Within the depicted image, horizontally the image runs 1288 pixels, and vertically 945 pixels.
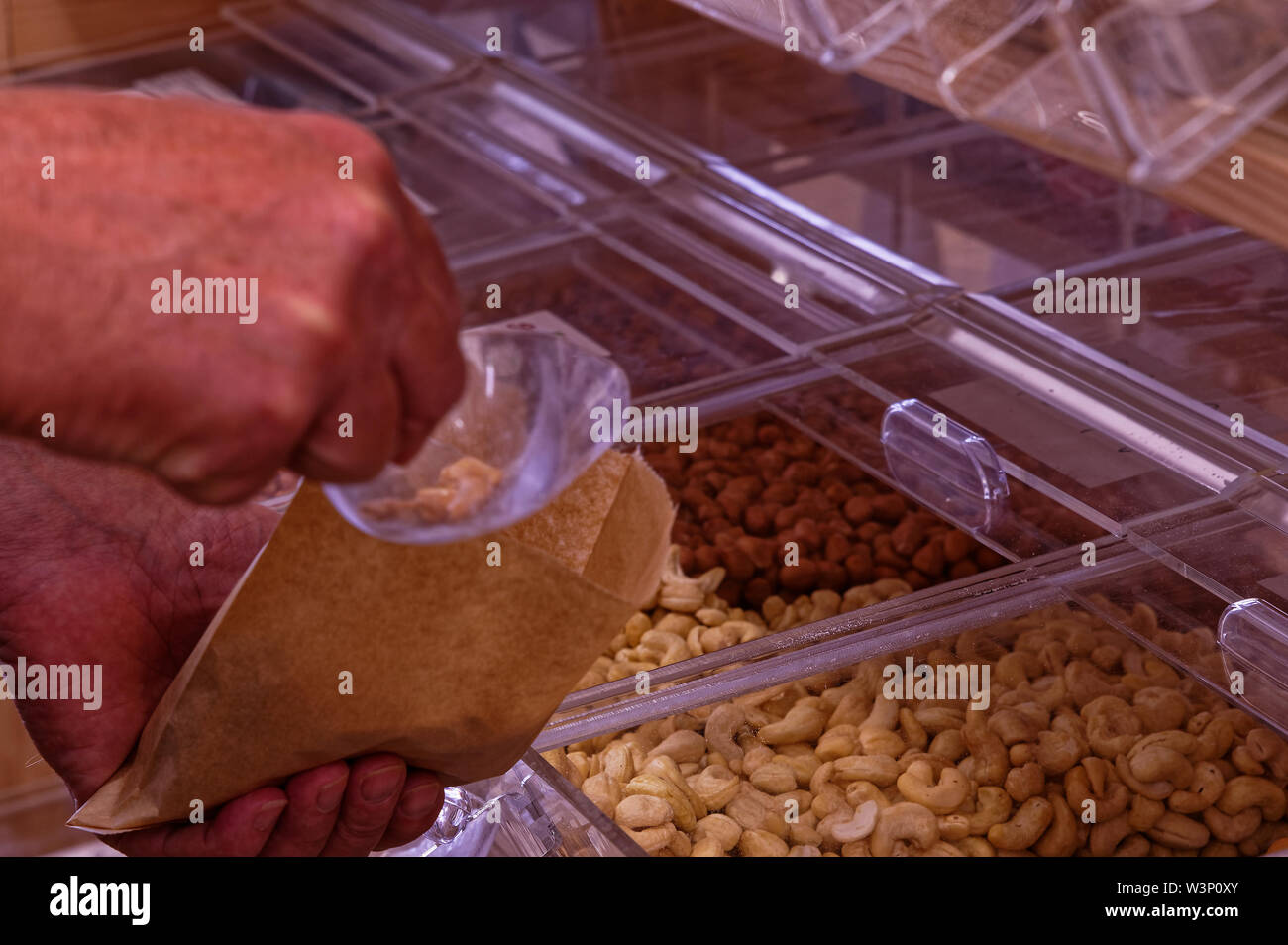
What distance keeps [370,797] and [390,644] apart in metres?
0.16

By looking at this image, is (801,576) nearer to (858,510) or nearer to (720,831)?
(858,510)

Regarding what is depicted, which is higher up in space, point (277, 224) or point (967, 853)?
point (277, 224)

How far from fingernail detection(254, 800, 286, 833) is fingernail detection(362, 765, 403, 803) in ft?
0.18

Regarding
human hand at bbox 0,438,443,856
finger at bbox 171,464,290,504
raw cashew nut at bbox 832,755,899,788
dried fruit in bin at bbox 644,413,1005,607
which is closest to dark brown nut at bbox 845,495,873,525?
dried fruit in bin at bbox 644,413,1005,607

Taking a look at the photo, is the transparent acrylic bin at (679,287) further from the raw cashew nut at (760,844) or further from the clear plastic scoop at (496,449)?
the clear plastic scoop at (496,449)

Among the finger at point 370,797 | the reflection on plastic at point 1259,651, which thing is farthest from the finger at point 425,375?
the reflection on plastic at point 1259,651

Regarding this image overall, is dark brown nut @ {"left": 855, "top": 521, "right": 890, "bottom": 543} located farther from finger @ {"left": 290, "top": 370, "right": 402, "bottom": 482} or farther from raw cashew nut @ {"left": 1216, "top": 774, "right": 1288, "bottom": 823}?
finger @ {"left": 290, "top": 370, "right": 402, "bottom": 482}

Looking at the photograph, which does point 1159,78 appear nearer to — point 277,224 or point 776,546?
point 277,224

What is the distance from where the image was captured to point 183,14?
9.38 feet

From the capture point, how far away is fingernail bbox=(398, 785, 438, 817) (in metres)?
0.99

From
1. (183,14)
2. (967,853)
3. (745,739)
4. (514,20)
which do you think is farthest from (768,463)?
(183,14)

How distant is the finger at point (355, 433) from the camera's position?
64 cm

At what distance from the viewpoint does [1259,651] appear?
3.80 feet
